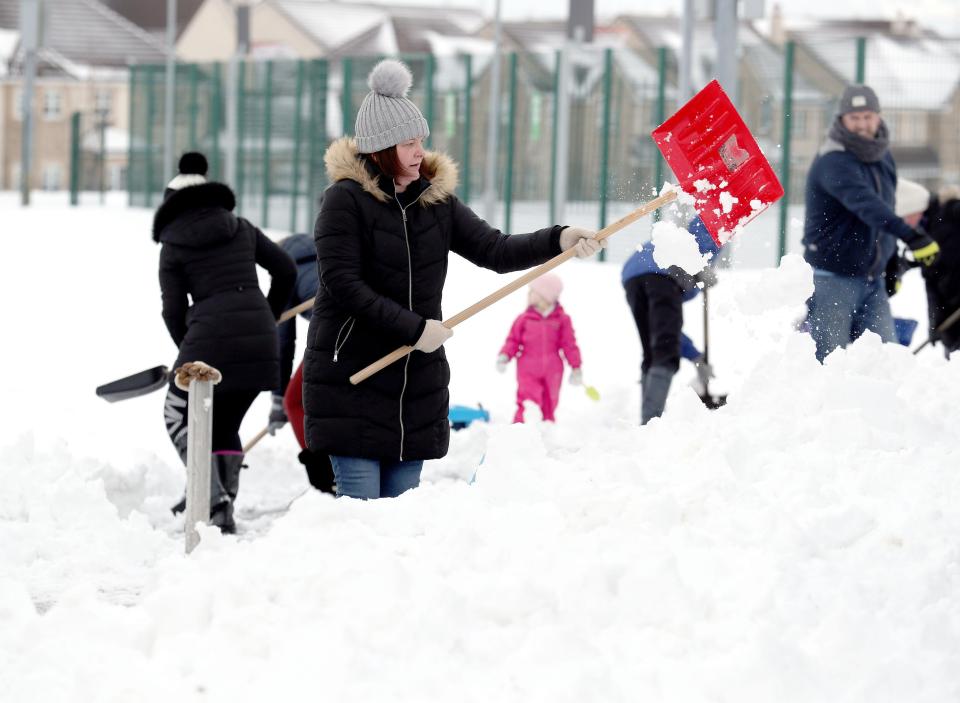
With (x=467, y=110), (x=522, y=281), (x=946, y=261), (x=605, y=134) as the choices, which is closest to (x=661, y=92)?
(x=605, y=134)

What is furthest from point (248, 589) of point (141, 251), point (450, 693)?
point (141, 251)

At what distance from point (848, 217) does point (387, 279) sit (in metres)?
3.68

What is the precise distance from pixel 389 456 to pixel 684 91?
11.4 m

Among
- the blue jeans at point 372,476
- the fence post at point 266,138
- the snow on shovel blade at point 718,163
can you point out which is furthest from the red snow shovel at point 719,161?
the fence post at point 266,138

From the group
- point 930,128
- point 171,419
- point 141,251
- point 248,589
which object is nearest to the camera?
point 248,589

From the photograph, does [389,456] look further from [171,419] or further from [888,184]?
[888,184]

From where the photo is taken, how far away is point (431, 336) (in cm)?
518

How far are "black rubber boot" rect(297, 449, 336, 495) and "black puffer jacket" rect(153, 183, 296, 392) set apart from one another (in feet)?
1.26

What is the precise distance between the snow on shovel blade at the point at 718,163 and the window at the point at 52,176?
59.3 meters

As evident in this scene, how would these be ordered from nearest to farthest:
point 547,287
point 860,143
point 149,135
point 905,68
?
point 860,143
point 547,287
point 905,68
point 149,135

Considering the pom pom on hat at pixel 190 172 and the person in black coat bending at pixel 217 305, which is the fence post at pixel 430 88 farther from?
the person in black coat bending at pixel 217 305

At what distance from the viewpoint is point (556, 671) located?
3908 millimetres

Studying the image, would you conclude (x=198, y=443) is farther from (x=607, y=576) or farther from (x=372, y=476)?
(x=607, y=576)

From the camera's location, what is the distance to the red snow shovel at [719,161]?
562cm
